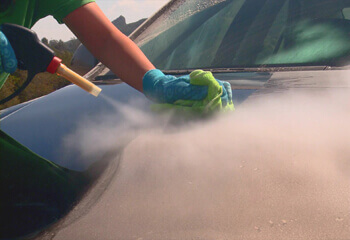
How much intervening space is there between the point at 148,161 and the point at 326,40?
1.03 metres

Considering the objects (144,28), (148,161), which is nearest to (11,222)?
(148,161)

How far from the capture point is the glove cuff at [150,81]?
133cm

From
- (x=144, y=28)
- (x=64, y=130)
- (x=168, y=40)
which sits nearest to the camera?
(x=64, y=130)

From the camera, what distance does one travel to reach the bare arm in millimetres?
1396

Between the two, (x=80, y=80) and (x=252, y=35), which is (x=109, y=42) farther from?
(x=252, y=35)

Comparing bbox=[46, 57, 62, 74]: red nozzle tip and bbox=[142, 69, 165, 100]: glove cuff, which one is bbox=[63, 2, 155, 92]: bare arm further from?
bbox=[46, 57, 62, 74]: red nozzle tip

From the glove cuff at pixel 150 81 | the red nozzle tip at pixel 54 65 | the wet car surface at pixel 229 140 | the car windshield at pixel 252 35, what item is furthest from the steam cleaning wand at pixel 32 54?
the car windshield at pixel 252 35

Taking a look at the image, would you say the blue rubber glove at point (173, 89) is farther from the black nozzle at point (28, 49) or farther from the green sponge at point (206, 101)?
the black nozzle at point (28, 49)

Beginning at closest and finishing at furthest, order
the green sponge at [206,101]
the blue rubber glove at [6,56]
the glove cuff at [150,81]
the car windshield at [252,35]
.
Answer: the blue rubber glove at [6,56], the green sponge at [206,101], the glove cuff at [150,81], the car windshield at [252,35]

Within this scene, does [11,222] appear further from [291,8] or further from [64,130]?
[291,8]

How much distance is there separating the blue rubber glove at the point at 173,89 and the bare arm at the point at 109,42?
0.08m

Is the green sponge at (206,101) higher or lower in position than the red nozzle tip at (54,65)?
lower

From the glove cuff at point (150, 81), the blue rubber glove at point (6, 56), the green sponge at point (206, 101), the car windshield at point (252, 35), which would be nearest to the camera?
the blue rubber glove at point (6, 56)

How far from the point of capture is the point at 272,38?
5.42 ft
